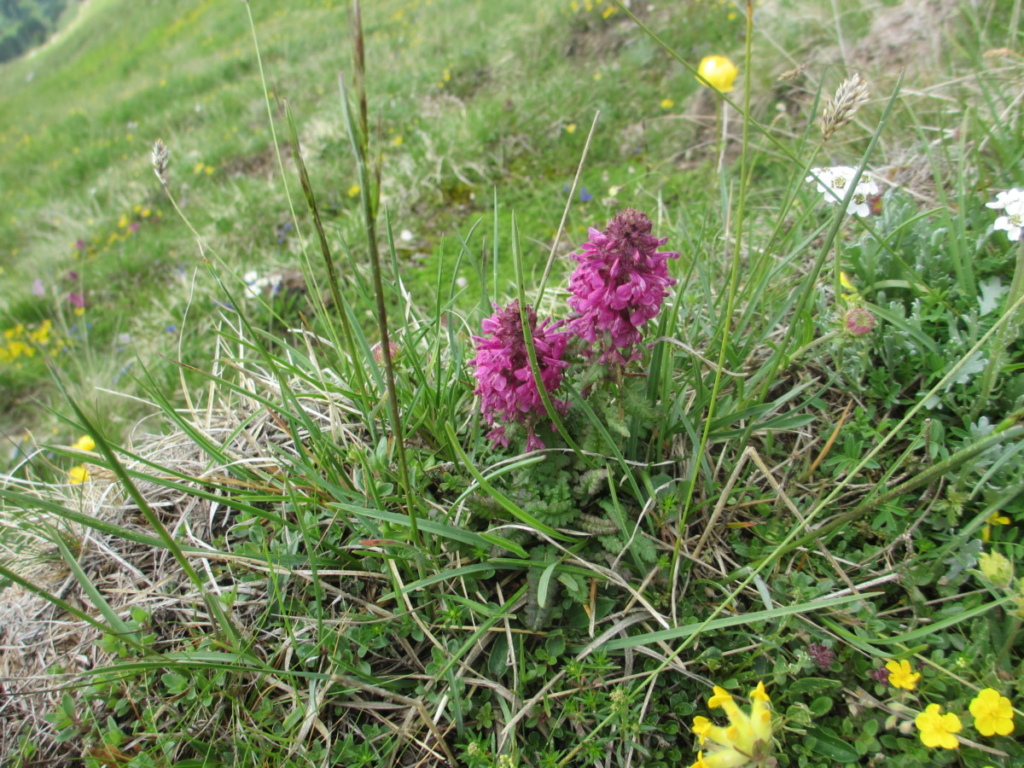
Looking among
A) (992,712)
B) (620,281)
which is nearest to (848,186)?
(620,281)

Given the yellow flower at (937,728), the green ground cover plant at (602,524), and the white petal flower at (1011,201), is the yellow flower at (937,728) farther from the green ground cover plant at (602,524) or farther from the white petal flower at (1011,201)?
the white petal flower at (1011,201)

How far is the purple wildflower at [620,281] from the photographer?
1.26 m

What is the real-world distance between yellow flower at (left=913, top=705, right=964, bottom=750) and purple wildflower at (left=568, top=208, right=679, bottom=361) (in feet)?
2.98

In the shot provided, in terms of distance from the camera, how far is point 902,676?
3.91ft

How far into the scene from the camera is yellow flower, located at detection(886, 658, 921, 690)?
46.4 inches

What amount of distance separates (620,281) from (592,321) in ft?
0.35

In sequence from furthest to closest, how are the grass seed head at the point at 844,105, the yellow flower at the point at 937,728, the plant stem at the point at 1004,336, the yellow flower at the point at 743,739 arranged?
the plant stem at the point at 1004,336 → the grass seed head at the point at 844,105 → the yellow flower at the point at 937,728 → the yellow flower at the point at 743,739

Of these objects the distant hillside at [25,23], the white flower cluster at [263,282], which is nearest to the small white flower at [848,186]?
the white flower cluster at [263,282]

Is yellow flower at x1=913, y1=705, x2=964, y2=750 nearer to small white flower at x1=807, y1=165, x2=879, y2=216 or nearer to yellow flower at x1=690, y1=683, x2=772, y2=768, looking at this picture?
yellow flower at x1=690, y1=683, x2=772, y2=768

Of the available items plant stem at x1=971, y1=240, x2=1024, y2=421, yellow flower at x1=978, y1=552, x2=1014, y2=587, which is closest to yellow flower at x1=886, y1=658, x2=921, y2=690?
yellow flower at x1=978, y1=552, x2=1014, y2=587

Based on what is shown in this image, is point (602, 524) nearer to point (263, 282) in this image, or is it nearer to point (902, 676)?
point (902, 676)

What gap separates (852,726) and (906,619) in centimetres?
27

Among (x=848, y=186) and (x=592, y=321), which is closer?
(x=592, y=321)

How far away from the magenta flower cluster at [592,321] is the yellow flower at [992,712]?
93cm
